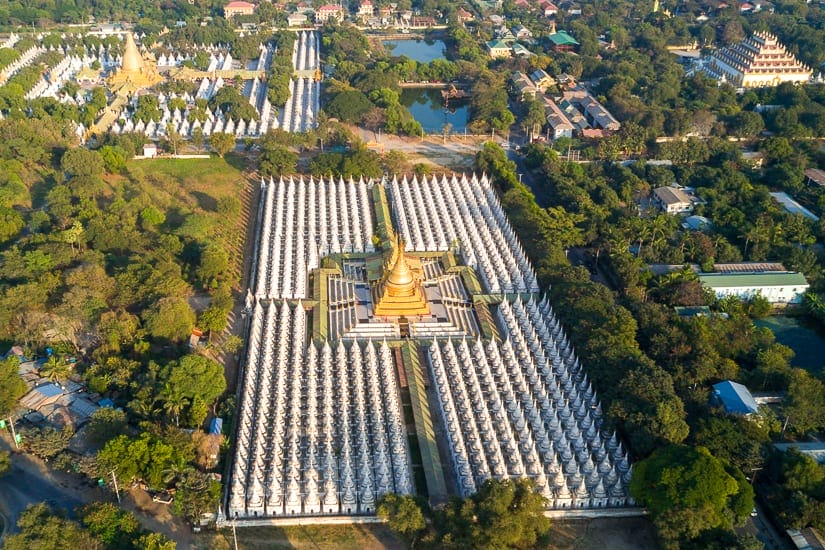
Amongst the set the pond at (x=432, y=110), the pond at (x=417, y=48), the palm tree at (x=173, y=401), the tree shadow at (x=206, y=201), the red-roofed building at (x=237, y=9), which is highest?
the red-roofed building at (x=237, y=9)

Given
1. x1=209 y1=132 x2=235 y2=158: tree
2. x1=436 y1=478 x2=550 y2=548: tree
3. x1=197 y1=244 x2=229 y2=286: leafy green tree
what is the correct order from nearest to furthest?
x1=436 y1=478 x2=550 y2=548: tree < x1=197 y1=244 x2=229 y2=286: leafy green tree < x1=209 y1=132 x2=235 y2=158: tree

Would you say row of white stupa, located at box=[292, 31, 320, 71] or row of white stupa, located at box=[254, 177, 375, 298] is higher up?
row of white stupa, located at box=[254, 177, 375, 298]

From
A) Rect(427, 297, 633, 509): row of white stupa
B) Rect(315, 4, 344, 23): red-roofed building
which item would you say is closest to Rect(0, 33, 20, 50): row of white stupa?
Rect(315, 4, 344, 23): red-roofed building

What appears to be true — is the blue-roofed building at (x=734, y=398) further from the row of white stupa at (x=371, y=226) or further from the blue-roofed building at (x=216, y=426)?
the blue-roofed building at (x=216, y=426)

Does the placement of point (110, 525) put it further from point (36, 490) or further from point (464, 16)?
point (464, 16)

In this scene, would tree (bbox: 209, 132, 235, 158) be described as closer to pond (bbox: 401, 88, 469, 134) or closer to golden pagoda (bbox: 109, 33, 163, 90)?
pond (bbox: 401, 88, 469, 134)

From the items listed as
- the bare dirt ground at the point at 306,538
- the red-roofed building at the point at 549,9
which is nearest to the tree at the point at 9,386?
the bare dirt ground at the point at 306,538
